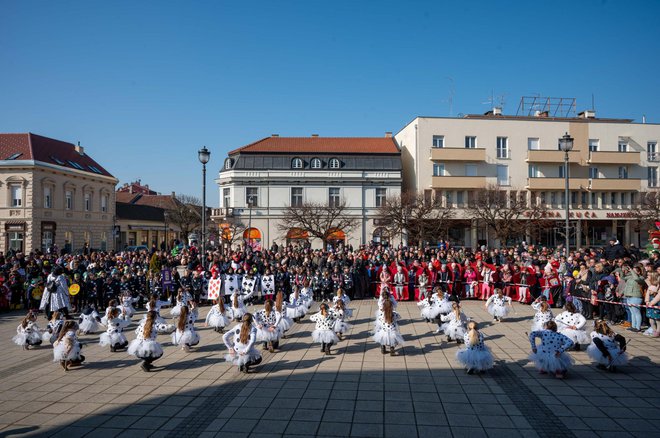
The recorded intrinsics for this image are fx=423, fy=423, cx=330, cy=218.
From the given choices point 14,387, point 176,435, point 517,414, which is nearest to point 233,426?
point 176,435

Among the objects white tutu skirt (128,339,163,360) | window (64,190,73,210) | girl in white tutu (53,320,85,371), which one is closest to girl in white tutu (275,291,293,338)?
white tutu skirt (128,339,163,360)

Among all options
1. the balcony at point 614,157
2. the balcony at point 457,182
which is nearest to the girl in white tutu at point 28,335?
the balcony at point 457,182

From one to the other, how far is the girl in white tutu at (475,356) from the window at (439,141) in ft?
125

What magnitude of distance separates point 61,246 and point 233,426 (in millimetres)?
42373

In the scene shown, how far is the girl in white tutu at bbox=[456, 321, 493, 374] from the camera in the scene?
850cm

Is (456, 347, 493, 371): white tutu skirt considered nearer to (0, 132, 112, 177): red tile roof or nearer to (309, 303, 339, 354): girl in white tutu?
(309, 303, 339, 354): girl in white tutu

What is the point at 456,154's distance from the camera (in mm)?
43500

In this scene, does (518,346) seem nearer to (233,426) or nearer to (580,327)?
(580,327)

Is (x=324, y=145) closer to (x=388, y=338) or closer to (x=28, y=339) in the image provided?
(x=28, y=339)

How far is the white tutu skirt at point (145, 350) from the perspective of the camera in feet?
30.2

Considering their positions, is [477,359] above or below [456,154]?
below

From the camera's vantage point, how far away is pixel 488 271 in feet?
59.3

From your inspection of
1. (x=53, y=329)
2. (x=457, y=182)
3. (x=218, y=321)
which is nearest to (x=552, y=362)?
(x=218, y=321)

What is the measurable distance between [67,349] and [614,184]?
50.6 meters
